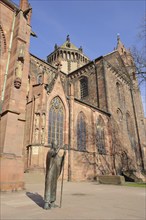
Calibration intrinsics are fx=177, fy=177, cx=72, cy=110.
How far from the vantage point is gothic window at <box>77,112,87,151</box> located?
21.2m

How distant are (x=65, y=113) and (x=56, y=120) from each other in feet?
5.59

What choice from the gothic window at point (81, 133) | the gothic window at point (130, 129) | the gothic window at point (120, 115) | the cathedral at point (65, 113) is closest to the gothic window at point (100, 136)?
the cathedral at point (65, 113)

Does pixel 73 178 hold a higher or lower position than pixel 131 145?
lower

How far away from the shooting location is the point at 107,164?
23.6 metres

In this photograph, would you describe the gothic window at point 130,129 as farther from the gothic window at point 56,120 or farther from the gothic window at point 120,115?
the gothic window at point 56,120

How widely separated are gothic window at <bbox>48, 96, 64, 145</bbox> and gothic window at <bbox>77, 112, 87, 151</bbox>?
268cm

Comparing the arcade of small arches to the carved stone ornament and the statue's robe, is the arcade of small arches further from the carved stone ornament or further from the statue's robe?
the statue's robe

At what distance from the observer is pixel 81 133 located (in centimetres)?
2202

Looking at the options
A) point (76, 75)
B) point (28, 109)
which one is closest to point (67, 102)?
point (28, 109)

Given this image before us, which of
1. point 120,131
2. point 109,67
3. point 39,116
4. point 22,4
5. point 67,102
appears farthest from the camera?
point 109,67

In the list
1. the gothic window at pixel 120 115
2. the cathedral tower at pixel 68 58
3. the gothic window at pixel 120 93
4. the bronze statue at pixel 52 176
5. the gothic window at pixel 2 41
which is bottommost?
the bronze statue at pixel 52 176

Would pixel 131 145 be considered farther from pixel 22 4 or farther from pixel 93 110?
pixel 22 4

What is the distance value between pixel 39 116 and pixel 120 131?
15.6 meters

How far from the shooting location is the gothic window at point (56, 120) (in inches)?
736
